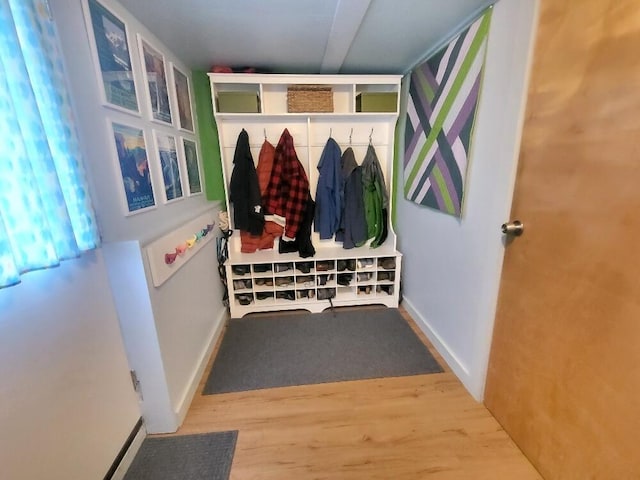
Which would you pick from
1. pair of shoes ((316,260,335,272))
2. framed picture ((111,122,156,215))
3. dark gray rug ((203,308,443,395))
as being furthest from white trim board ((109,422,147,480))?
pair of shoes ((316,260,335,272))

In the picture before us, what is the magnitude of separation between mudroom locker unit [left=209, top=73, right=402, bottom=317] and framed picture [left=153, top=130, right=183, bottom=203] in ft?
1.91

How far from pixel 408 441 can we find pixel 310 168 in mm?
1996

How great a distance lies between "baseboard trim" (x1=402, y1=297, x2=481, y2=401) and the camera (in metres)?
1.59

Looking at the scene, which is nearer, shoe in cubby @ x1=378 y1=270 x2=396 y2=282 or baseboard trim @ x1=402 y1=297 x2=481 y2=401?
baseboard trim @ x1=402 y1=297 x2=481 y2=401

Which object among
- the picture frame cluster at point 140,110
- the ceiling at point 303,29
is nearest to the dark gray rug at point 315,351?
the picture frame cluster at point 140,110

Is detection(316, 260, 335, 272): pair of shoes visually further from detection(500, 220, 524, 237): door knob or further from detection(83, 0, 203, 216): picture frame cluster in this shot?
detection(500, 220, 524, 237): door knob

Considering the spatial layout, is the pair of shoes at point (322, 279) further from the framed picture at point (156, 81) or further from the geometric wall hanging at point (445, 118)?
the framed picture at point (156, 81)

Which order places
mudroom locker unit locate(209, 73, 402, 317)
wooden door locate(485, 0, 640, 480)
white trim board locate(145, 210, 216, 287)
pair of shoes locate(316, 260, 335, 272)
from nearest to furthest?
wooden door locate(485, 0, 640, 480), white trim board locate(145, 210, 216, 287), mudroom locker unit locate(209, 73, 402, 317), pair of shoes locate(316, 260, 335, 272)

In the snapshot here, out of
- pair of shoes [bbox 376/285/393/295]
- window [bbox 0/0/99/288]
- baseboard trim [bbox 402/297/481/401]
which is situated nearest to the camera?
window [bbox 0/0/99/288]

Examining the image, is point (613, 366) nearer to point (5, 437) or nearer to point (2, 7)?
point (5, 437)

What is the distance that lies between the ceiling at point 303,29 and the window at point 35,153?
0.66 metres

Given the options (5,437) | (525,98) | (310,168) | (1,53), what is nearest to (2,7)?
(1,53)

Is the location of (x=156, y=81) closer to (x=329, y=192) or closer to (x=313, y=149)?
(x=313, y=149)

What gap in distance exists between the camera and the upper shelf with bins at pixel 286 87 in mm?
2080
